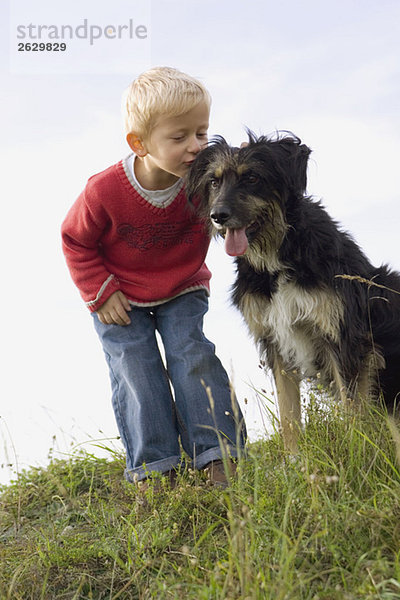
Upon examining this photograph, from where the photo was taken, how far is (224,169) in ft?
14.0

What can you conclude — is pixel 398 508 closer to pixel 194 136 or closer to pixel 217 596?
pixel 217 596

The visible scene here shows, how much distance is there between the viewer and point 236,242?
171 inches

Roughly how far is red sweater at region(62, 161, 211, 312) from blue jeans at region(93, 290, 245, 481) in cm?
21

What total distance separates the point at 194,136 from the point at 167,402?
76.5 inches

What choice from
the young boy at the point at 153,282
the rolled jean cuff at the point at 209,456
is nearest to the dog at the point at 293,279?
the young boy at the point at 153,282

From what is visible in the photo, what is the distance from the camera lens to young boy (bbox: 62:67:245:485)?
14.8ft

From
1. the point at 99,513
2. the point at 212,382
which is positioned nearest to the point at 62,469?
the point at 99,513

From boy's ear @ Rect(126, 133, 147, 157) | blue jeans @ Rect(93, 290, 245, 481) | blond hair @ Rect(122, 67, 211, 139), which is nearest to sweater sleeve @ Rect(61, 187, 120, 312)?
blue jeans @ Rect(93, 290, 245, 481)

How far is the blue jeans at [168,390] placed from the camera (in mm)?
4562

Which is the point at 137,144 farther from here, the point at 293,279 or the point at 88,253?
the point at 293,279

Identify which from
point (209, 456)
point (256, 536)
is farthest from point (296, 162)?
point (256, 536)

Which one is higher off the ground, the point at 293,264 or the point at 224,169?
the point at 224,169

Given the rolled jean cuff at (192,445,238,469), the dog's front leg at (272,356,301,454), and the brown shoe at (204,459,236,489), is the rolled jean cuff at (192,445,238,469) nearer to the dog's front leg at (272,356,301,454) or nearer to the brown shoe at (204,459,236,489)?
the brown shoe at (204,459,236,489)

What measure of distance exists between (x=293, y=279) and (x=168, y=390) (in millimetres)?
1263
